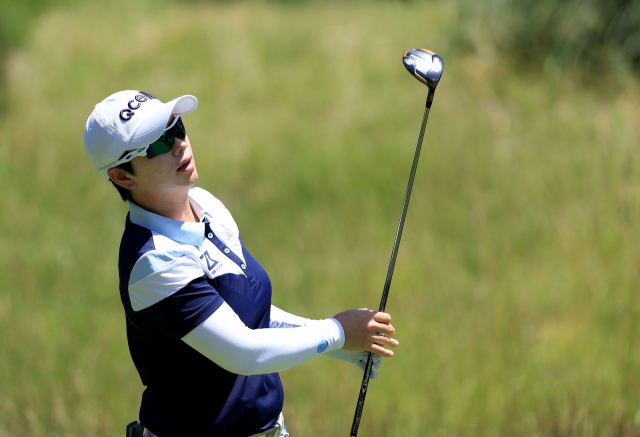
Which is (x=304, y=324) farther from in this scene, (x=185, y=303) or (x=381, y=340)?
(x=185, y=303)

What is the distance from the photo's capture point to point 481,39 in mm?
9734

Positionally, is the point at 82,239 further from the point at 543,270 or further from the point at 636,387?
the point at 636,387

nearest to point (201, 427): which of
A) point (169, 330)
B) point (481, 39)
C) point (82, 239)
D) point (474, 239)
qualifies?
point (169, 330)

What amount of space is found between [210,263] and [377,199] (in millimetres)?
5303

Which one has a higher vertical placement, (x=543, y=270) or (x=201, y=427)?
(x=543, y=270)

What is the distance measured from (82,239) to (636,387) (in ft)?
14.6

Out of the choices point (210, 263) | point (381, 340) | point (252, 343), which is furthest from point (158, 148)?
point (381, 340)

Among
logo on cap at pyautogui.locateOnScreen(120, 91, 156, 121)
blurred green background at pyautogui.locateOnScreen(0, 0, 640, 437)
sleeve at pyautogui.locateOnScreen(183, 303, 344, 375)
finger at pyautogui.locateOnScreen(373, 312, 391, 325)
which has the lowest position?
sleeve at pyautogui.locateOnScreen(183, 303, 344, 375)

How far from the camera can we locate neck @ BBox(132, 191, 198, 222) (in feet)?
7.38

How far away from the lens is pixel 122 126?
7.18 ft

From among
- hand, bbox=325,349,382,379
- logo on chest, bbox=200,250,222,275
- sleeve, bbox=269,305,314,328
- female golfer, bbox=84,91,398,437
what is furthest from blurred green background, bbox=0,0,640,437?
logo on chest, bbox=200,250,222,275

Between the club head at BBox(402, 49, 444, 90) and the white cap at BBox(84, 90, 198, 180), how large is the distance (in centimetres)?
69

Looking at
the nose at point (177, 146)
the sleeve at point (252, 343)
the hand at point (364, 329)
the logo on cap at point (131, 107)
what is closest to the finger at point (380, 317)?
the hand at point (364, 329)

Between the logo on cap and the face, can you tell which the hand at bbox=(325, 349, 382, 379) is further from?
the logo on cap
